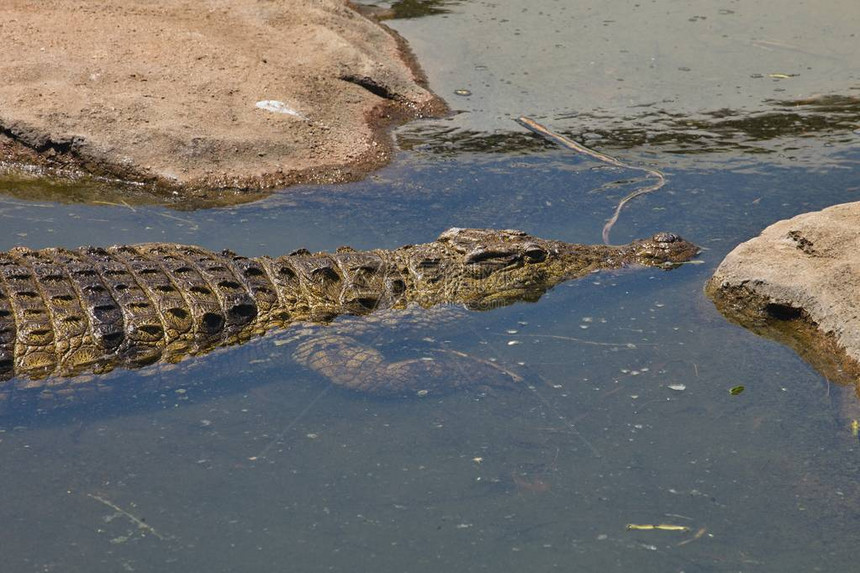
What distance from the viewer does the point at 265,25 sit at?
9.75 m

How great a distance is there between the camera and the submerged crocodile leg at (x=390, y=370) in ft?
17.7

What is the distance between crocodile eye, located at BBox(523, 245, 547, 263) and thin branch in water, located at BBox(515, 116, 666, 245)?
71cm

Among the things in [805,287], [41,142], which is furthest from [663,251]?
[41,142]

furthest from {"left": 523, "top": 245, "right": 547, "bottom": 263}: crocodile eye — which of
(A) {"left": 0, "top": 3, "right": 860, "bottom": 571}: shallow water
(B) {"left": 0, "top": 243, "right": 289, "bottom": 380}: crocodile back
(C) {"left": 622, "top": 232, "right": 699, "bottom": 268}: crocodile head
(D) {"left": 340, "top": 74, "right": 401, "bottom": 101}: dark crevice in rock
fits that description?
(D) {"left": 340, "top": 74, "right": 401, "bottom": 101}: dark crevice in rock

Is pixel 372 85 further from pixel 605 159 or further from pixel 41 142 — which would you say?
pixel 41 142

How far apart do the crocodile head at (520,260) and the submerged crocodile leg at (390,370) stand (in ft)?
2.67

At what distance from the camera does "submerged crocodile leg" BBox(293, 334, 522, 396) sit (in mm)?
5391

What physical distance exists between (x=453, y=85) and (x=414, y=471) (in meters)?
5.69

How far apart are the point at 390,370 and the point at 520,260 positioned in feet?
4.85

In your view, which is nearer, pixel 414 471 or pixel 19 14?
pixel 414 471

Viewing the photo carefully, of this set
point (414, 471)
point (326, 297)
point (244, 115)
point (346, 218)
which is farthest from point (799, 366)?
point (244, 115)

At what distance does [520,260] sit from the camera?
654 cm

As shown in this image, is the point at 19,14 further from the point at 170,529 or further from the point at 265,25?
the point at 170,529

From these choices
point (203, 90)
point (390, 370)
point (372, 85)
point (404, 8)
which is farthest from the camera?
point (404, 8)
